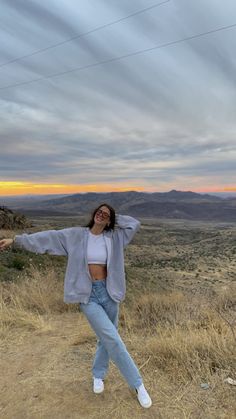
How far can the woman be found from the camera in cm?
352

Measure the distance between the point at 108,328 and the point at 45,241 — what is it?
3.07ft

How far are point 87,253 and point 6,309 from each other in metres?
3.14

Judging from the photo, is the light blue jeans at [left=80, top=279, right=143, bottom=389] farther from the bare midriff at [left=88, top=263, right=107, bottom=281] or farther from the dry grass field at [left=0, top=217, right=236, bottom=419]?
the dry grass field at [left=0, top=217, right=236, bottom=419]

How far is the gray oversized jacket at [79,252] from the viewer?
11.7ft

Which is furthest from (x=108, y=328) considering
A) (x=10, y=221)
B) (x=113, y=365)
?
(x=10, y=221)

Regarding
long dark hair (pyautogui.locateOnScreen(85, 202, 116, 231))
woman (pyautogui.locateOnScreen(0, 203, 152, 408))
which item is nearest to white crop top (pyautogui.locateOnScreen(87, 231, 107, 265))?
woman (pyautogui.locateOnScreen(0, 203, 152, 408))

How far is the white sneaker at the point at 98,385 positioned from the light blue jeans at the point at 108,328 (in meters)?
0.42

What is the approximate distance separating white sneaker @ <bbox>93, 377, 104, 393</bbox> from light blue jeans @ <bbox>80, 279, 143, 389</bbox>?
1.37ft

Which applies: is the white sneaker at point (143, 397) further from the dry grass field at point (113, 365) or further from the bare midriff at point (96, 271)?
the bare midriff at point (96, 271)

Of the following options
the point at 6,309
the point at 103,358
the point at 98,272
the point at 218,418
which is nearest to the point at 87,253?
the point at 98,272

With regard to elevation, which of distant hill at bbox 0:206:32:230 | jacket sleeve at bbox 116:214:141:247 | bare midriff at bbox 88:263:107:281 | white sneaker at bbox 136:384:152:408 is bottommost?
distant hill at bbox 0:206:32:230

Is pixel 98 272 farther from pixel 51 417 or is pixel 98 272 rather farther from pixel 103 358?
pixel 51 417

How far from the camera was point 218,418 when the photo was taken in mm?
3375

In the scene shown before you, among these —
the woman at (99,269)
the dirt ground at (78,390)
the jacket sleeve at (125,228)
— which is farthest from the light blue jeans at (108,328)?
the jacket sleeve at (125,228)
